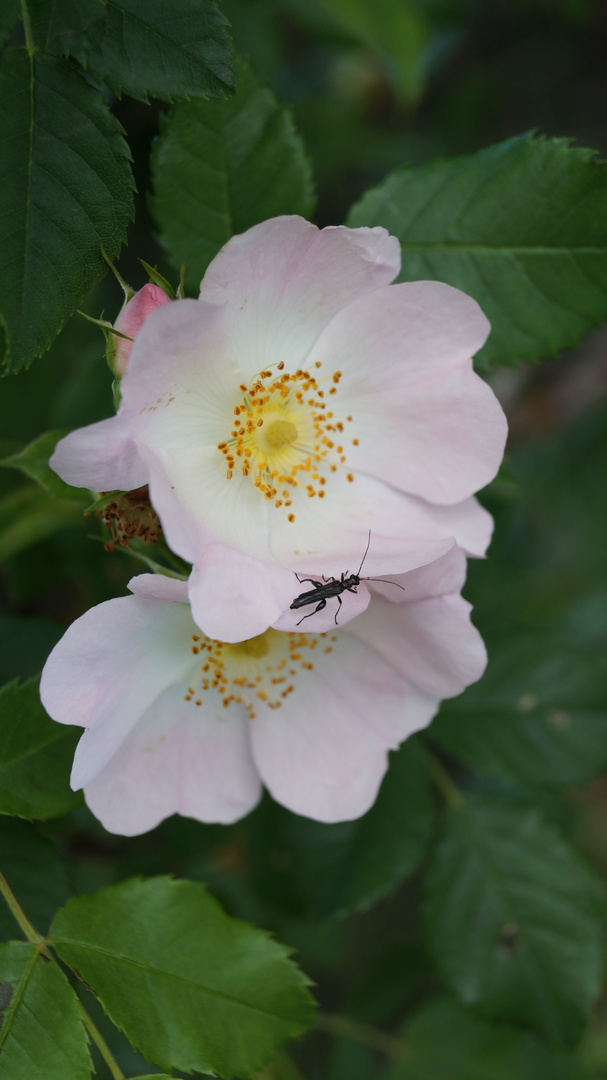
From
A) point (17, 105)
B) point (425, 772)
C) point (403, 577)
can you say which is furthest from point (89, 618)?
point (425, 772)

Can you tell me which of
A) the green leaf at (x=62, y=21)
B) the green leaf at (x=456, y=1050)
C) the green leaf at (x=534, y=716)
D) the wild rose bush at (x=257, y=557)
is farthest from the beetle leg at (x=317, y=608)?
the green leaf at (x=456, y=1050)

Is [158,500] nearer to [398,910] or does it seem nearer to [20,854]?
[20,854]

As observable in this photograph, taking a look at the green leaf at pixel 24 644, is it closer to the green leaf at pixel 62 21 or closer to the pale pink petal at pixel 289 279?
the pale pink petal at pixel 289 279

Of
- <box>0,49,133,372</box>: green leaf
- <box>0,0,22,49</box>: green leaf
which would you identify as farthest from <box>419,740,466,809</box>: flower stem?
<box>0,0,22,49</box>: green leaf

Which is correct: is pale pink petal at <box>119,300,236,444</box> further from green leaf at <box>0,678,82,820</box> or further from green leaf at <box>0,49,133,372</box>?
green leaf at <box>0,678,82,820</box>

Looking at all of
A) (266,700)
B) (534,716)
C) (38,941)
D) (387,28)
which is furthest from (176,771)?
(387,28)
